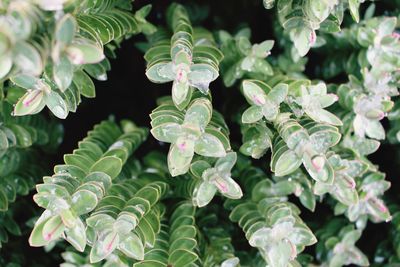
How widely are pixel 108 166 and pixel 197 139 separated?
5.2 inches

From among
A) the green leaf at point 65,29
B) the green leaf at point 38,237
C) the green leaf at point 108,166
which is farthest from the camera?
the green leaf at point 108,166

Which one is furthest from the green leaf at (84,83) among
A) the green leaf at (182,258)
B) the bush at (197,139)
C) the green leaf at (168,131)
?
the green leaf at (182,258)

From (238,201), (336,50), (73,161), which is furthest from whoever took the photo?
(336,50)

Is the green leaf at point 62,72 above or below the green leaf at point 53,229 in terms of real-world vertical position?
above

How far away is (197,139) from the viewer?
76cm

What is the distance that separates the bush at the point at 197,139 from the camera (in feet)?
2.38

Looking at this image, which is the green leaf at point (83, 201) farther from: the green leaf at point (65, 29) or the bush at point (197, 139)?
the green leaf at point (65, 29)

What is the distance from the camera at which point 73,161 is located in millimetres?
838

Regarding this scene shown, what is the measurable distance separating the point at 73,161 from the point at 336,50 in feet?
1.62

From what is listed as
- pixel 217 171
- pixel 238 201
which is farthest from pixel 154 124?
pixel 238 201

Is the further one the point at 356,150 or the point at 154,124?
the point at 356,150

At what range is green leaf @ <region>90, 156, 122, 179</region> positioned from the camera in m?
0.81

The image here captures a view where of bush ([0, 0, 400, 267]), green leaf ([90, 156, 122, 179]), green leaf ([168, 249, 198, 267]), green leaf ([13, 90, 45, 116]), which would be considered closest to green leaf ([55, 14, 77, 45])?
bush ([0, 0, 400, 267])

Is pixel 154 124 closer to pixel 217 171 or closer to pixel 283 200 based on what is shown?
pixel 217 171
